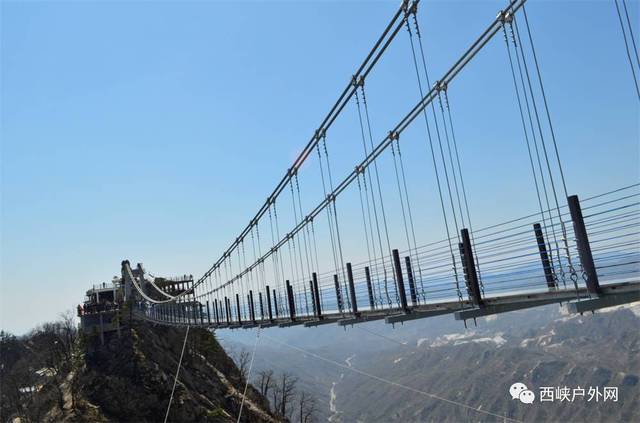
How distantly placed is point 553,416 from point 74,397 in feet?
645

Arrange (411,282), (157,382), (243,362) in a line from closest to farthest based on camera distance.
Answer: (411,282), (157,382), (243,362)

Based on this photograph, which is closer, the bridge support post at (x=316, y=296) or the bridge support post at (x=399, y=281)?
the bridge support post at (x=399, y=281)

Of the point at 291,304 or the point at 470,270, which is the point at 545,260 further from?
the point at 291,304

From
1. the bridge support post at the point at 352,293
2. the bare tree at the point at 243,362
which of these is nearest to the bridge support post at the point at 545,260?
the bridge support post at the point at 352,293

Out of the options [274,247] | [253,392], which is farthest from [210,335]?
[274,247]

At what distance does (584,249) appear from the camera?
6359 mm

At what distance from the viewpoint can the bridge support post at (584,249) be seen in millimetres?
6367

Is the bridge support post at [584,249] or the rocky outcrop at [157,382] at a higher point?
the bridge support post at [584,249]

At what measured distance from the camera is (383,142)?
17.7 metres

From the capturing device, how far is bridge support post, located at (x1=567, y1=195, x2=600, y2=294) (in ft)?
20.9

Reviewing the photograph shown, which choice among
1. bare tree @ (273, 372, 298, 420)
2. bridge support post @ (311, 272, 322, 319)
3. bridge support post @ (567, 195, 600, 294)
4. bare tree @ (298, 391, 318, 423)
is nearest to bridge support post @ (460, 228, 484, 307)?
bridge support post @ (567, 195, 600, 294)

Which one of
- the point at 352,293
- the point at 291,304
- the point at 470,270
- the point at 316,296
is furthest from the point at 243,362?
→ the point at 470,270

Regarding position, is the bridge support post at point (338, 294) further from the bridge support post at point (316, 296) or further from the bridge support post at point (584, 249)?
the bridge support post at point (584, 249)

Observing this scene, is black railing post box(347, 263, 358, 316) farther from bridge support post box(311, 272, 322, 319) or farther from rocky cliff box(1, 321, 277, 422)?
rocky cliff box(1, 321, 277, 422)
